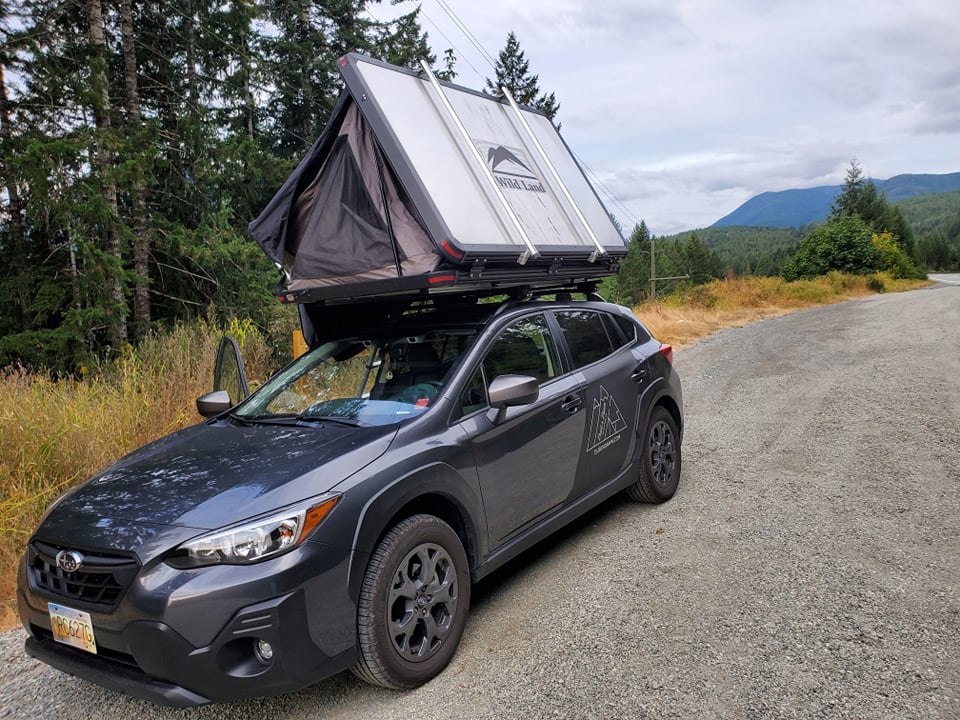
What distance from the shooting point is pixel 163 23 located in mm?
16438

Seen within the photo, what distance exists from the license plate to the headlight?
0.46 meters

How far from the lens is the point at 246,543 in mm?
2488

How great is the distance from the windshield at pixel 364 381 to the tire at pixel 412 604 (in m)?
0.63

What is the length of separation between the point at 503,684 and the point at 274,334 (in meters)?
9.74

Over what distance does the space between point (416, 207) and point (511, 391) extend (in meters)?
1.22

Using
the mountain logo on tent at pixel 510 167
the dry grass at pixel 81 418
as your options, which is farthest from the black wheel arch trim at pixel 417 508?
the dry grass at pixel 81 418

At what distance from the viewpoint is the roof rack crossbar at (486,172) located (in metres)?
4.23

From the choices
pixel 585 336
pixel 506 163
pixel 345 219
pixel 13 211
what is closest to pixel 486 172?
pixel 506 163

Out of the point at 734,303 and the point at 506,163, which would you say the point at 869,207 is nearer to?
the point at 734,303

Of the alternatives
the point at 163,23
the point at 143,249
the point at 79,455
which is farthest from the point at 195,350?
the point at 163,23

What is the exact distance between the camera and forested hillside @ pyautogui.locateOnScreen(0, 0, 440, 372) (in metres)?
11.9

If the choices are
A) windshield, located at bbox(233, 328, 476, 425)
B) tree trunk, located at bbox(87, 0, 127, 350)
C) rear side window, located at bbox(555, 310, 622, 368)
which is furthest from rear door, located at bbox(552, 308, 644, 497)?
tree trunk, located at bbox(87, 0, 127, 350)

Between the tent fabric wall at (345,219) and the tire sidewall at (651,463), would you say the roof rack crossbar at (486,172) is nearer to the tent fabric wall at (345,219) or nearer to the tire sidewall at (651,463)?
the tent fabric wall at (345,219)

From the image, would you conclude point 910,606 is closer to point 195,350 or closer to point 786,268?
point 195,350
